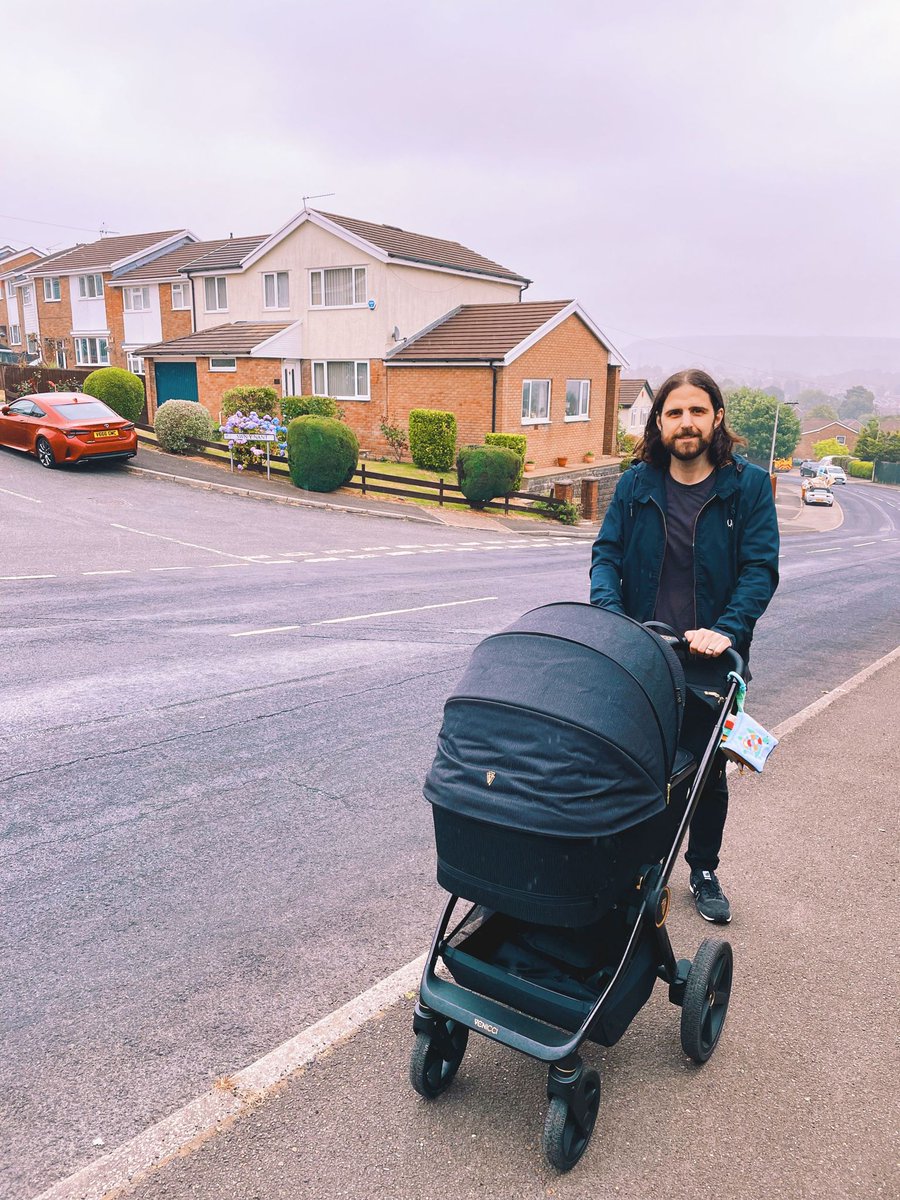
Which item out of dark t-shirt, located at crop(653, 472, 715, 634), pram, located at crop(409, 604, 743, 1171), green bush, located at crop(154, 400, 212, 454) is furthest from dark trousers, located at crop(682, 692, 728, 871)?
green bush, located at crop(154, 400, 212, 454)

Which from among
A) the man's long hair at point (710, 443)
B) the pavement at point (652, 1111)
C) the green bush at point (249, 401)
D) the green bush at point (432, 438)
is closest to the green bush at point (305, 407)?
the green bush at point (249, 401)

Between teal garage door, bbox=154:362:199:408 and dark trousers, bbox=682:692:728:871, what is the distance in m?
34.9

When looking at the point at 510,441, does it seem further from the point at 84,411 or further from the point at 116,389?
the point at 84,411

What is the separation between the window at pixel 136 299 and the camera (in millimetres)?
44562

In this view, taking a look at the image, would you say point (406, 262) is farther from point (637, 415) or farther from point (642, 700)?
point (637, 415)

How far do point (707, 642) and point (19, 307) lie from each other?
6341 centimetres

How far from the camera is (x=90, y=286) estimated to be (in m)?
47.9

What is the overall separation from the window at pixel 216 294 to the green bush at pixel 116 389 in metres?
10.4

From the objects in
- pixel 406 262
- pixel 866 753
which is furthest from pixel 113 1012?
pixel 406 262

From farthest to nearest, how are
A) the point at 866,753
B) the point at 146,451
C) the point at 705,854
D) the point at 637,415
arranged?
the point at 637,415
the point at 146,451
the point at 866,753
the point at 705,854

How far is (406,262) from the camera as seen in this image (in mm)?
31562

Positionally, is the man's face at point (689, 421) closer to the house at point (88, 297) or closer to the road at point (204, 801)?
the road at point (204, 801)

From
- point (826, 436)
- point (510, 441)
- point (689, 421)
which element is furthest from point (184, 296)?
point (826, 436)

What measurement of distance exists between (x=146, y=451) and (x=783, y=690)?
22.8m
